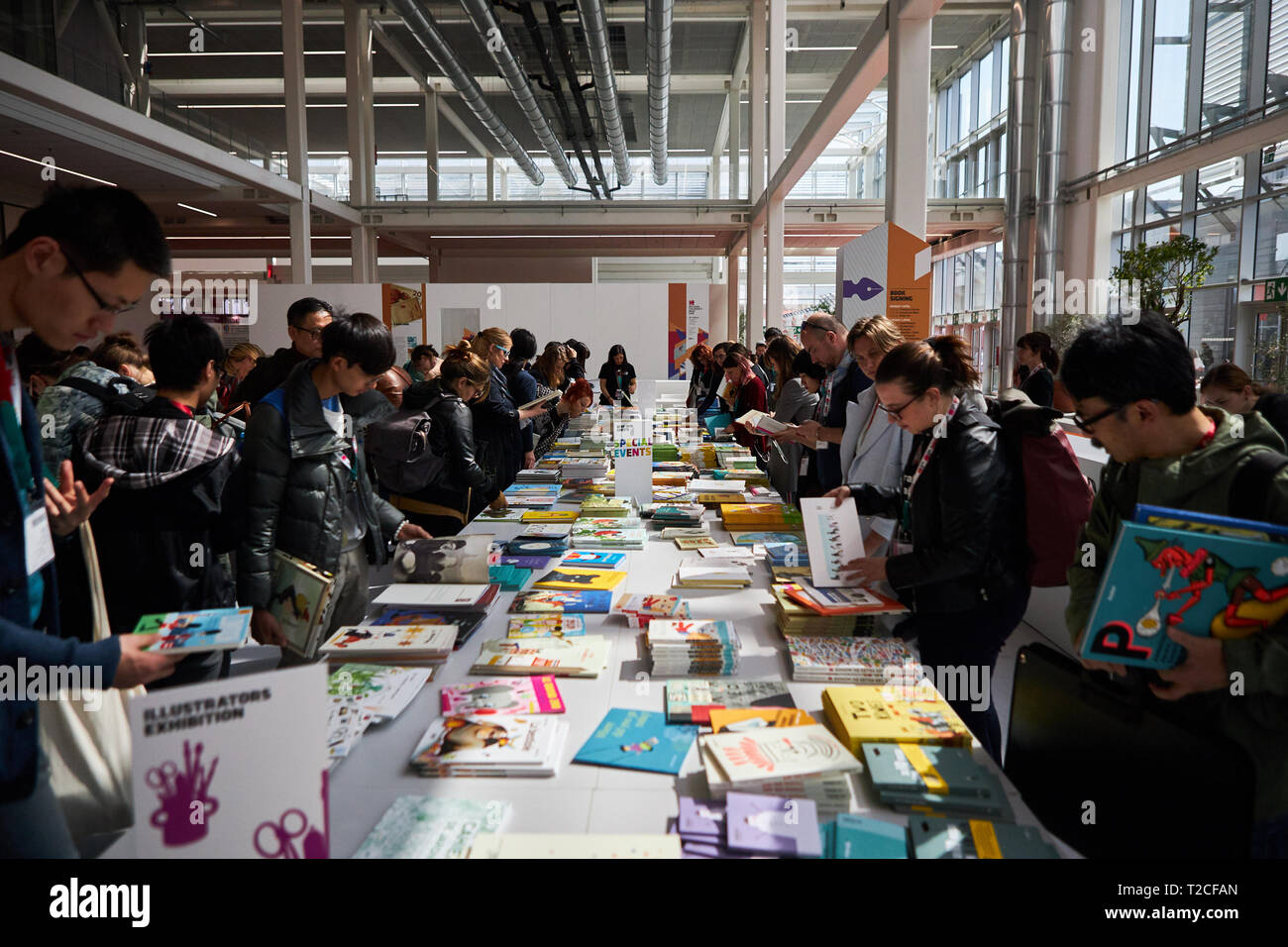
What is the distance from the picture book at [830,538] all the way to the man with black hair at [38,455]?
61.9 inches

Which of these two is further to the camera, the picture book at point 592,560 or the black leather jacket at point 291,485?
the picture book at point 592,560

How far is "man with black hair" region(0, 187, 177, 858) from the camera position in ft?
4.23

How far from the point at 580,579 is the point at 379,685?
3.19ft

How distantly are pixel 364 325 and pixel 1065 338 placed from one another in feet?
33.9

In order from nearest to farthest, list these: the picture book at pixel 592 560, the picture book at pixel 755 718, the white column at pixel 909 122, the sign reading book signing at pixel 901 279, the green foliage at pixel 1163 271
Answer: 1. the picture book at pixel 755 718
2. the picture book at pixel 592 560
3. the sign reading book signing at pixel 901 279
4. the white column at pixel 909 122
5. the green foliage at pixel 1163 271

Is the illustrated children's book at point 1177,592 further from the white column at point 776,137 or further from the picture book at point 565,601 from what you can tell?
the white column at point 776,137

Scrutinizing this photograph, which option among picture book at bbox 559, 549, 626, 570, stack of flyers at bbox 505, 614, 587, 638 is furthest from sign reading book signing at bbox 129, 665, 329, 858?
picture book at bbox 559, 549, 626, 570

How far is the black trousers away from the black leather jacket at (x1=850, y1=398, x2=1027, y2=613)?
0.15ft

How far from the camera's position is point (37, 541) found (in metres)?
1.36

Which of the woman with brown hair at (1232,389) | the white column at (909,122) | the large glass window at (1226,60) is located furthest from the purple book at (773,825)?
the large glass window at (1226,60)

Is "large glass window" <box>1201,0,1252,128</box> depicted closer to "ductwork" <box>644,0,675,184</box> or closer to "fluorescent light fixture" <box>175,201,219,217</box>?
"ductwork" <box>644,0,675,184</box>

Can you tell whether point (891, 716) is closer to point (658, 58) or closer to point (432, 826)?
point (432, 826)

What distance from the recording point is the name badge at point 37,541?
1.32m
